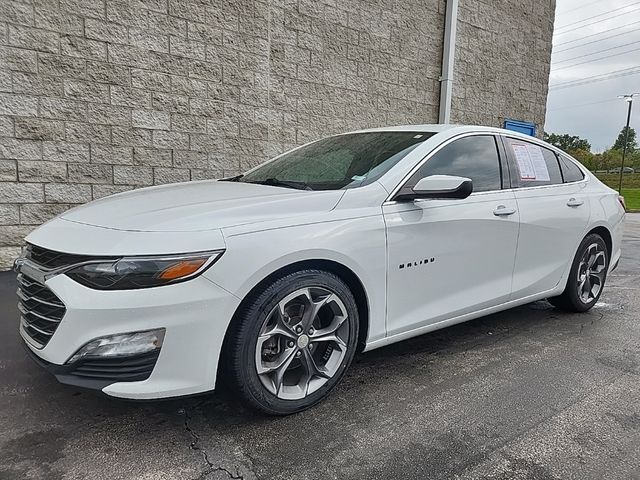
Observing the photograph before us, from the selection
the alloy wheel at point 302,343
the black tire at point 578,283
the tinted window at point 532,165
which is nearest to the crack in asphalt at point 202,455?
the alloy wheel at point 302,343

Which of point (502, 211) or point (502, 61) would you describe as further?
point (502, 61)

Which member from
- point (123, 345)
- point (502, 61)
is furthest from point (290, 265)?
point (502, 61)

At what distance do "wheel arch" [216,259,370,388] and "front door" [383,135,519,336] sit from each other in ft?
0.55

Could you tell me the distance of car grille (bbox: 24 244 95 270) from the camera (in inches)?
86.0

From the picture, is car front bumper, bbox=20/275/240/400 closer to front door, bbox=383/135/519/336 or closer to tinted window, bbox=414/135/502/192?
front door, bbox=383/135/519/336

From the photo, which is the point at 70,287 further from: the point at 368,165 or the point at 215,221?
the point at 368,165

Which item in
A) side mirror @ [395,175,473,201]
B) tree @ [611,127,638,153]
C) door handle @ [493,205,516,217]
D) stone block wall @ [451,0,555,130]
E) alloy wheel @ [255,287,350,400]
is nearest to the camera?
alloy wheel @ [255,287,350,400]

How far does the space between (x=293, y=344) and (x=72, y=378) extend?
1.01 meters

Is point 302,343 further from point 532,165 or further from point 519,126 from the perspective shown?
point 519,126

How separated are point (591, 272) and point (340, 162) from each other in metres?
2.75

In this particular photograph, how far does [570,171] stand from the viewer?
4332 millimetres

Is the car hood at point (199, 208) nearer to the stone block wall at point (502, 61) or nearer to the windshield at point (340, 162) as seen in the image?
the windshield at point (340, 162)

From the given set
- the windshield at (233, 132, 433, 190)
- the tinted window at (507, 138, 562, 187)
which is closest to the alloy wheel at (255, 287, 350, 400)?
the windshield at (233, 132, 433, 190)

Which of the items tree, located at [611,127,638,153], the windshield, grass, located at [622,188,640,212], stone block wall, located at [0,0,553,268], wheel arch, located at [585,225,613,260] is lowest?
grass, located at [622,188,640,212]
